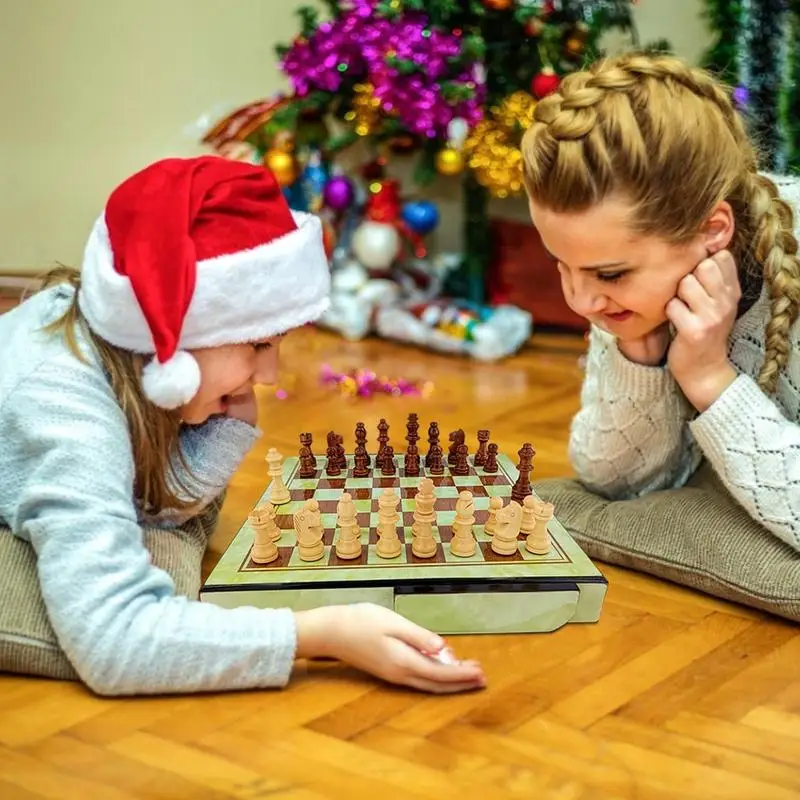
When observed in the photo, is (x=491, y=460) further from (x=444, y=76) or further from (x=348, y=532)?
(x=444, y=76)

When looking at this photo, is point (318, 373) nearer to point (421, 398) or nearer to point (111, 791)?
point (421, 398)

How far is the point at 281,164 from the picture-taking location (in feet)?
9.90

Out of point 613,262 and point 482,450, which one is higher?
point 613,262

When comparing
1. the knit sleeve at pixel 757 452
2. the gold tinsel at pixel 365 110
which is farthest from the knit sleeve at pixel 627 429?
the gold tinsel at pixel 365 110

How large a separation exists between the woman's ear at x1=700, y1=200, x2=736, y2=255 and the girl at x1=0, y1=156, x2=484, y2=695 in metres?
0.49

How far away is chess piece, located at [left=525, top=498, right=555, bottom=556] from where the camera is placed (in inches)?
49.2

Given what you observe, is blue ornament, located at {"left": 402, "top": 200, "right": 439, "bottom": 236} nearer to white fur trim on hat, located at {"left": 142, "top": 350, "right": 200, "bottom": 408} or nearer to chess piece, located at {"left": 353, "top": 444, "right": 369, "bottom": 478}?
chess piece, located at {"left": 353, "top": 444, "right": 369, "bottom": 478}

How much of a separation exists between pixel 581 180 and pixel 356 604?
554 mm

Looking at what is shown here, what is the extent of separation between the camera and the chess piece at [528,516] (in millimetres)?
1284

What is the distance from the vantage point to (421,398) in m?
2.39

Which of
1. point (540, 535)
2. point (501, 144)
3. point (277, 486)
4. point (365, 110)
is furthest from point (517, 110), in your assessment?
point (540, 535)

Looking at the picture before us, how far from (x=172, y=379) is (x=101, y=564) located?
0.20m

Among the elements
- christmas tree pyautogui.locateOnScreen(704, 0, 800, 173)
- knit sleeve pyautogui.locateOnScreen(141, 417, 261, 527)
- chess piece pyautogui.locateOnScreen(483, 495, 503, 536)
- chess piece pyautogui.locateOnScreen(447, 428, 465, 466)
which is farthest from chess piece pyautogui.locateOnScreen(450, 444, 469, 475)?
christmas tree pyautogui.locateOnScreen(704, 0, 800, 173)

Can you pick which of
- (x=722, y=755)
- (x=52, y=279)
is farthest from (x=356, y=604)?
(x=52, y=279)
